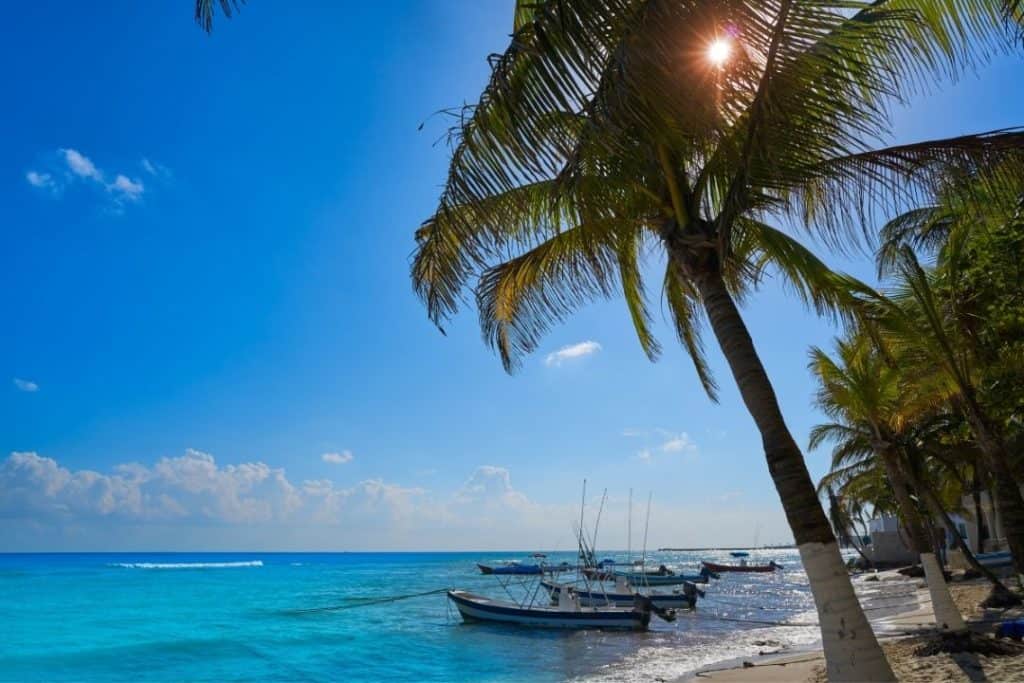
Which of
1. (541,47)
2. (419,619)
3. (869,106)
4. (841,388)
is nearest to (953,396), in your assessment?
(841,388)

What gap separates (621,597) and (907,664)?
21761 millimetres

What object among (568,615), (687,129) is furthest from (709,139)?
(568,615)

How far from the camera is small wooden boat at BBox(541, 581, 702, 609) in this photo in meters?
29.8

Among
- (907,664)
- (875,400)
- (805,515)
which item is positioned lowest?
(907,664)

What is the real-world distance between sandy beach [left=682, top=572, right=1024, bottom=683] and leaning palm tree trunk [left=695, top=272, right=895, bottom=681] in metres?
4.93

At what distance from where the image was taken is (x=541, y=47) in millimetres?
4039

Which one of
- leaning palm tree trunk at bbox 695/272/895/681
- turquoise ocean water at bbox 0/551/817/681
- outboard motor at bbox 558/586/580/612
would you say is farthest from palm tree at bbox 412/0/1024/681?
outboard motor at bbox 558/586/580/612

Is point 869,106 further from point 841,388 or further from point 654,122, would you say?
point 841,388

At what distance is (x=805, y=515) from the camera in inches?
178

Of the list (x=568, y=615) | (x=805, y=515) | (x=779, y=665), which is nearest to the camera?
(x=805, y=515)

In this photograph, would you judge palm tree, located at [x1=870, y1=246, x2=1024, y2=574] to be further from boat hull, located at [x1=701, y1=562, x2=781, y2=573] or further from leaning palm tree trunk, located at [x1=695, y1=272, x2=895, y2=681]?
boat hull, located at [x1=701, y1=562, x2=781, y2=573]

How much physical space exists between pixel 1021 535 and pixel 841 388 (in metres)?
4.07

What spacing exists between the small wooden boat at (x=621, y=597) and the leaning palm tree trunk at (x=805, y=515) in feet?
82.0

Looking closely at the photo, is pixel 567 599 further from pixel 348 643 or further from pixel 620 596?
pixel 348 643
